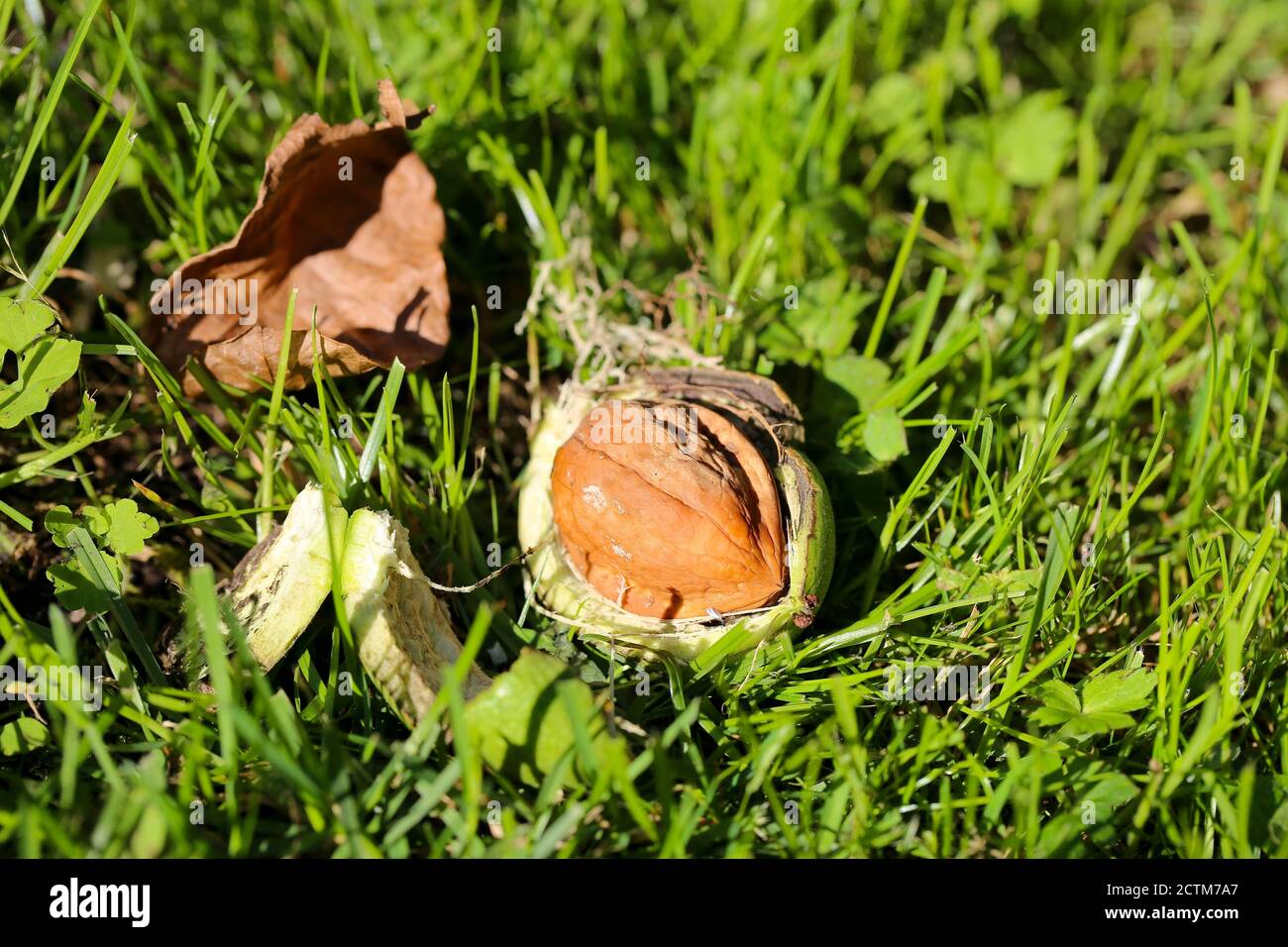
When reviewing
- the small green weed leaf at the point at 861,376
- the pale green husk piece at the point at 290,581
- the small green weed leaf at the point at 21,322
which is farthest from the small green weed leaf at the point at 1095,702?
the small green weed leaf at the point at 21,322

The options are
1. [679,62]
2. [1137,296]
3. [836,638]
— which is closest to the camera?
[836,638]

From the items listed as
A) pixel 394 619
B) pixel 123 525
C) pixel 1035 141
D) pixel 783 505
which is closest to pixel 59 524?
pixel 123 525

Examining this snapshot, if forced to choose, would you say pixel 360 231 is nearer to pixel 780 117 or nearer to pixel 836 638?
pixel 780 117

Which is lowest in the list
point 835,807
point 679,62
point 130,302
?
point 835,807

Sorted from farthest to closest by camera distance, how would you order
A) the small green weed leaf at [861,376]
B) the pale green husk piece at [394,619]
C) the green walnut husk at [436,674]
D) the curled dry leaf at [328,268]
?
the small green weed leaf at [861,376] → the curled dry leaf at [328,268] → the pale green husk piece at [394,619] → the green walnut husk at [436,674]

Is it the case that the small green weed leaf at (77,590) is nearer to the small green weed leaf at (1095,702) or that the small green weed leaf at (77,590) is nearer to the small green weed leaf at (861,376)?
the small green weed leaf at (861,376)

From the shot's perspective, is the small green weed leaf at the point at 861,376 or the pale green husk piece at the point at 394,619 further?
the small green weed leaf at the point at 861,376

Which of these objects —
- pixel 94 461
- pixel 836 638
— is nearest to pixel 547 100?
pixel 94 461
